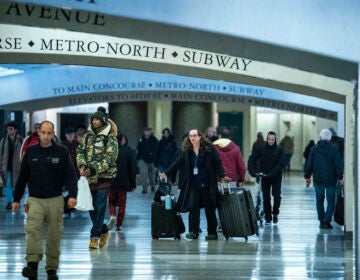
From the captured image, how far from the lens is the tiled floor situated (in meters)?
12.8

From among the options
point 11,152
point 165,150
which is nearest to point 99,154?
point 11,152

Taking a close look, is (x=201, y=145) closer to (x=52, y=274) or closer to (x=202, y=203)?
(x=202, y=203)

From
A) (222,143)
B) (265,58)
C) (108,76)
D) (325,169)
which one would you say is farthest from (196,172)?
(108,76)

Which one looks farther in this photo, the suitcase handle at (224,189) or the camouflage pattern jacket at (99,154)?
the suitcase handle at (224,189)

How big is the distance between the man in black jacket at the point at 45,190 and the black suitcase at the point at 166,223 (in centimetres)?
513

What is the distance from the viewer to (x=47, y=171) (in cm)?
1180

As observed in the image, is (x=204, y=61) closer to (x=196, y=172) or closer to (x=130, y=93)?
(x=196, y=172)

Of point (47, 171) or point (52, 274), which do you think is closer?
point (47, 171)

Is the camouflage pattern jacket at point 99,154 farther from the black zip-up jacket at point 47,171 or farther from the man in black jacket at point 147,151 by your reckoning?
the man in black jacket at point 147,151

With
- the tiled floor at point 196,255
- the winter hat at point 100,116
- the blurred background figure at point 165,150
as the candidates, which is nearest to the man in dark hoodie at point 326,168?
the tiled floor at point 196,255

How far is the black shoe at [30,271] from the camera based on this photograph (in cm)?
1169

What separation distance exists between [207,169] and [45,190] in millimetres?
5180

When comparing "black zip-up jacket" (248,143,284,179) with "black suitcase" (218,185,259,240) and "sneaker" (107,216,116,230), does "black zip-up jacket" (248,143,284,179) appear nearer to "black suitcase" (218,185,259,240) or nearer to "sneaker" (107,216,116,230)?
"sneaker" (107,216,116,230)

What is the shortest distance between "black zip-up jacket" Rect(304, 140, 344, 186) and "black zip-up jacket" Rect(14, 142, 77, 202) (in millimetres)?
7950
